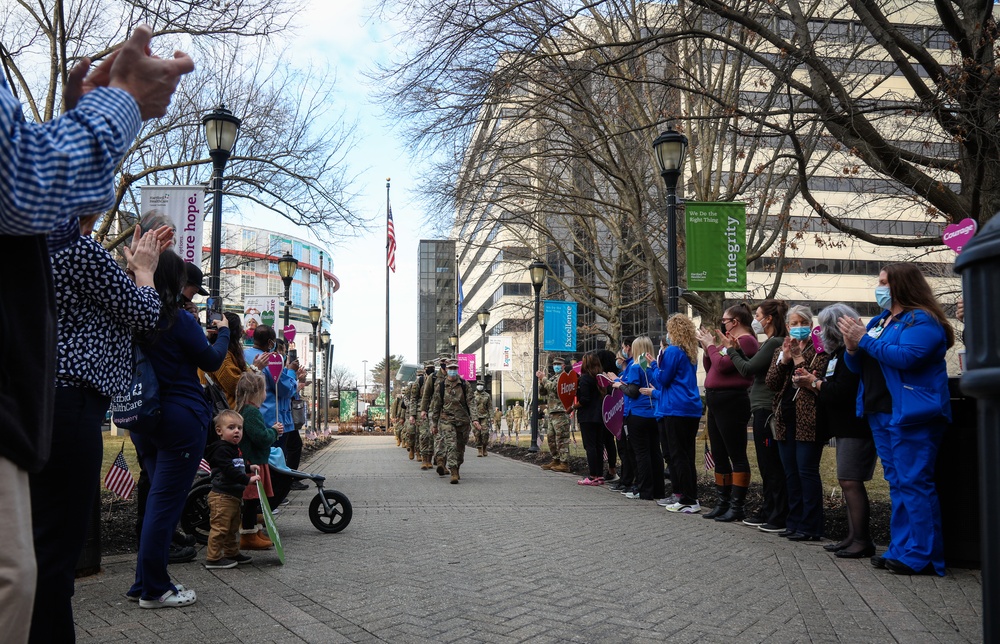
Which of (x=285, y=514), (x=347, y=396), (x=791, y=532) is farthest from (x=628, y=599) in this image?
(x=347, y=396)

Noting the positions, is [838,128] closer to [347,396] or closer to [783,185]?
[783,185]

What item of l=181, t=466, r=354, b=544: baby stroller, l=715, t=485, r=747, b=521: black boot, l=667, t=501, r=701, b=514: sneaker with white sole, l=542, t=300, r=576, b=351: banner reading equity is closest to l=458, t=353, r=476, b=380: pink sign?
l=542, t=300, r=576, b=351: banner reading equity

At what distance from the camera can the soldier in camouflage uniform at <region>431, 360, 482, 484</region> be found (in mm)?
14258

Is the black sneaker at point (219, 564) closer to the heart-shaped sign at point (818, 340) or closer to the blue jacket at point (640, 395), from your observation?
the heart-shaped sign at point (818, 340)

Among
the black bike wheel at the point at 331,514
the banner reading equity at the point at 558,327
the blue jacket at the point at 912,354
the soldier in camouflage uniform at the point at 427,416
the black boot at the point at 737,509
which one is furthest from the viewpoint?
the banner reading equity at the point at 558,327

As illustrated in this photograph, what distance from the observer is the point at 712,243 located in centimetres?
1352

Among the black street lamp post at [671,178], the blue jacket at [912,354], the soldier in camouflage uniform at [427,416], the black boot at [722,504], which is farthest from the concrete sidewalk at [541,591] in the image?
the soldier in camouflage uniform at [427,416]

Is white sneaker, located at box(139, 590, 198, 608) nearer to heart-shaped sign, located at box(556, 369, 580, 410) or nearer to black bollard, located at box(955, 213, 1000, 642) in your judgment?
black bollard, located at box(955, 213, 1000, 642)

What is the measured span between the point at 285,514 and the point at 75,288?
6418mm

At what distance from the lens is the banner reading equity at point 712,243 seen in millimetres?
13430

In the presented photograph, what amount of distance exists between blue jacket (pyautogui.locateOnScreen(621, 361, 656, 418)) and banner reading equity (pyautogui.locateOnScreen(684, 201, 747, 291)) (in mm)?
2979

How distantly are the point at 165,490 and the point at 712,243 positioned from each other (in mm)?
10643

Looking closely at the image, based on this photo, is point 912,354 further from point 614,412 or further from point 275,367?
point 275,367

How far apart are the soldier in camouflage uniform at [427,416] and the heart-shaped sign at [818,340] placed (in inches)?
360
